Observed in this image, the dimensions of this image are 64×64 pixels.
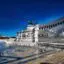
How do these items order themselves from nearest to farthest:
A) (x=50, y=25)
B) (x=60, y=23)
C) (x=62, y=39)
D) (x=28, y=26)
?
(x=62, y=39) < (x=28, y=26) < (x=60, y=23) < (x=50, y=25)

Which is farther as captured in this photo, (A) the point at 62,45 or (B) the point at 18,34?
(B) the point at 18,34

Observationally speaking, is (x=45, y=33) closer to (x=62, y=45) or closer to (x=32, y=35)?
(x=32, y=35)

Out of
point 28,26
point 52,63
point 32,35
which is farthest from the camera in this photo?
point 28,26

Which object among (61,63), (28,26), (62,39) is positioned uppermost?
(28,26)

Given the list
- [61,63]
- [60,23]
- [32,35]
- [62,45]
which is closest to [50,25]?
[60,23]

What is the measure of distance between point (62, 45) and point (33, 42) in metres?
9.06

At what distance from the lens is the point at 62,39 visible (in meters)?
39.4

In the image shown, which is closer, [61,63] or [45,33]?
[61,63]

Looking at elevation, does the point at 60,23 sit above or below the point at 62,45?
above

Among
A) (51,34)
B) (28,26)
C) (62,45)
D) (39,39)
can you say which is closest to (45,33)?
(51,34)

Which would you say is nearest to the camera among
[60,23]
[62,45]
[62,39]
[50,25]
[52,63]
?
[52,63]

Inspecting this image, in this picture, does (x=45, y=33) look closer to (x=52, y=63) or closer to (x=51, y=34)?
(x=51, y=34)

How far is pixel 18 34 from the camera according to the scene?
5597 cm

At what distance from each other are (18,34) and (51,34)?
12278mm
